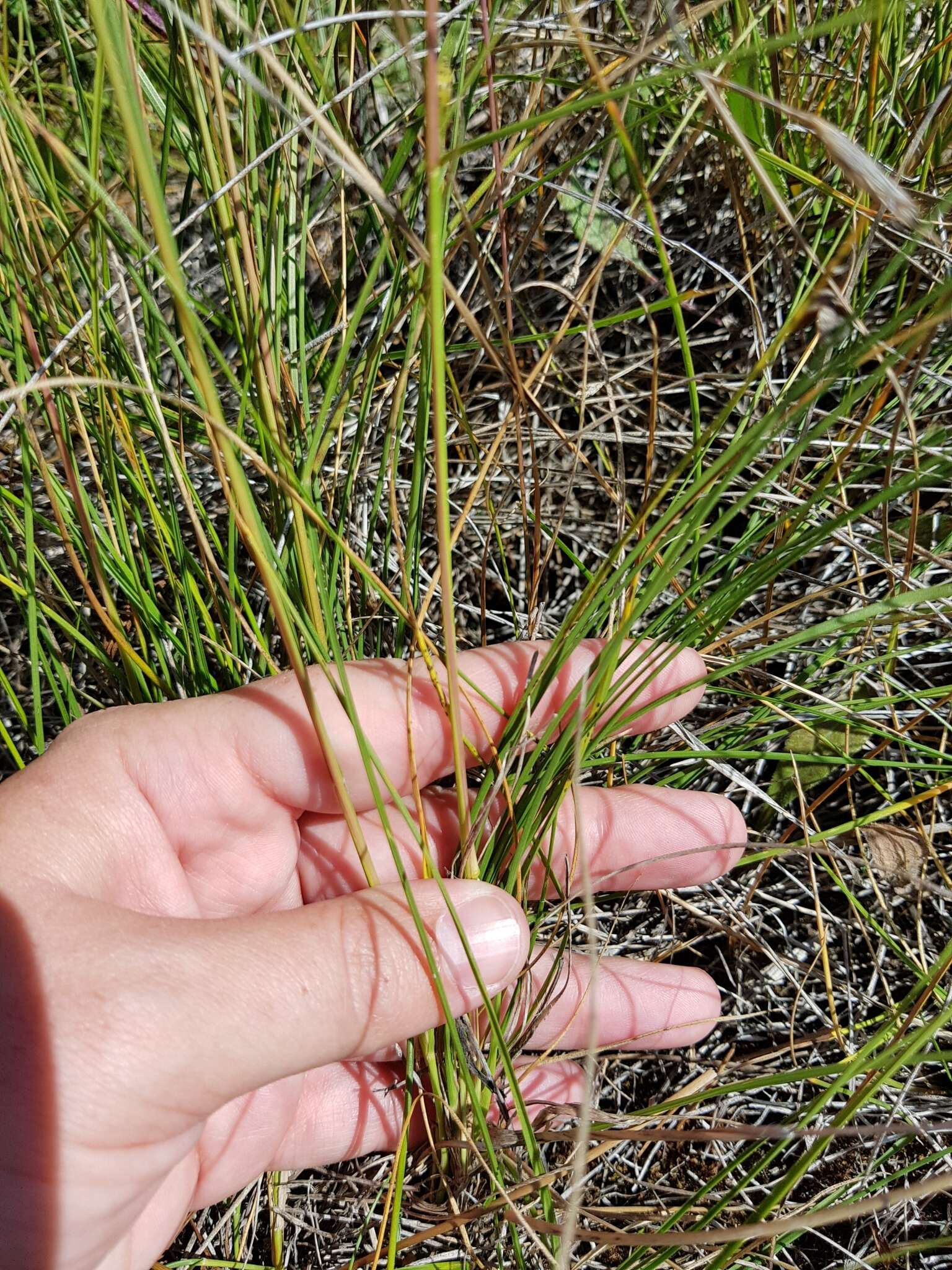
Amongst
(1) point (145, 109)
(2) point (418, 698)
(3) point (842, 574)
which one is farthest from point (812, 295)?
(1) point (145, 109)

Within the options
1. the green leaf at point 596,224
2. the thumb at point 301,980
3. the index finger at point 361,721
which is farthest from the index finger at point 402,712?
the green leaf at point 596,224

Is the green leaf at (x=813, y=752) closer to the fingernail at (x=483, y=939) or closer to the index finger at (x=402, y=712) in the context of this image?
the index finger at (x=402, y=712)

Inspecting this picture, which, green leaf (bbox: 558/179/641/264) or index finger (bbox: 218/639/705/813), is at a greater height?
green leaf (bbox: 558/179/641/264)

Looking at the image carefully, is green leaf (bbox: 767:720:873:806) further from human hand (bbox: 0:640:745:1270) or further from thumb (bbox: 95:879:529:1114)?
thumb (bbox: 95:879:529:1114)

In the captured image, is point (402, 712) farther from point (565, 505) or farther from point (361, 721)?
point (565, 505)

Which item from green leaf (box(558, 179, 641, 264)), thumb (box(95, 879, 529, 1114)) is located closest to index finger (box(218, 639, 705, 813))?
thumb (box(95, 879, 529, 1114))

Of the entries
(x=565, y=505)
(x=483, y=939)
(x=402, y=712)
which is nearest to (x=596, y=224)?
(x=565, y=505)

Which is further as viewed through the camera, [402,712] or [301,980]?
[402,712]
